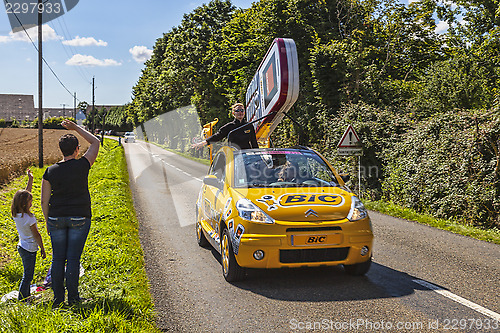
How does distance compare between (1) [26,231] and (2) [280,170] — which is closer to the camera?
(1) [26,231]

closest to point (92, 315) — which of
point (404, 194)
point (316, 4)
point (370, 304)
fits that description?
point (370, 304)

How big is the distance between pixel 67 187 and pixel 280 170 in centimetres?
299

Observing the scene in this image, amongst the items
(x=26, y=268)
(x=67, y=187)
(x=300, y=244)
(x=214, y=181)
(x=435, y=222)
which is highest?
(x=67, y=187)

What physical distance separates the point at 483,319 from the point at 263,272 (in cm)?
261

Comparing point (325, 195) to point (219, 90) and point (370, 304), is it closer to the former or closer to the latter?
point (370, 304)

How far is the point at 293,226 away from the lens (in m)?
5.12

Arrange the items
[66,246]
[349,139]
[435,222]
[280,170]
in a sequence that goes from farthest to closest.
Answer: [349,139], [435,222], [280,170], [66,246]

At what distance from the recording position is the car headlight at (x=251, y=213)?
521 cm

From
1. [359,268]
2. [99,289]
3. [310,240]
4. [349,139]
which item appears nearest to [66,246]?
[99,289]

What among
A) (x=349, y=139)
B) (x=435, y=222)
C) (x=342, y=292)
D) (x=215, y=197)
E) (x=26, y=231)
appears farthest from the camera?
(x=349, y=139)

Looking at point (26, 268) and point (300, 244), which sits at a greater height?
point (300, 244)

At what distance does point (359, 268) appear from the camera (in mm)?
5562

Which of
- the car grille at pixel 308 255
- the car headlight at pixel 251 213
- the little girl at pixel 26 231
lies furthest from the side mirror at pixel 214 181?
the little girl at pixel 26 231

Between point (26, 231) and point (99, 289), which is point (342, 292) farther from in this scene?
point (26, 231)
